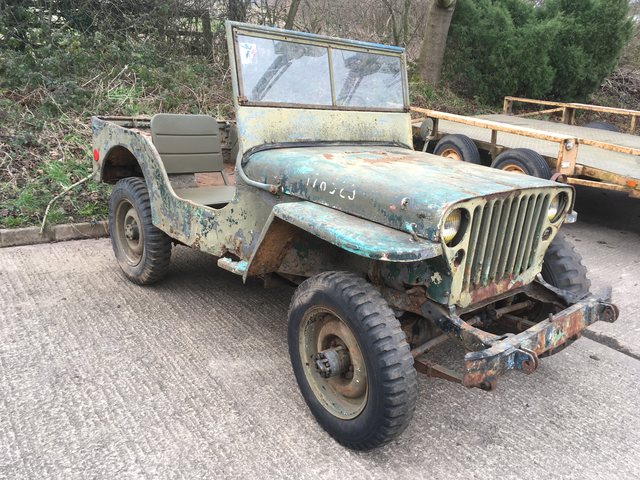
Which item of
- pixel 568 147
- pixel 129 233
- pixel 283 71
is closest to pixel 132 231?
pixel 129 233

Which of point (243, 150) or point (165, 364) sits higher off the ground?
point (243, 150)

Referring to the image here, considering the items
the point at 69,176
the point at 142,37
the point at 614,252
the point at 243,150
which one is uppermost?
the point at 142,37

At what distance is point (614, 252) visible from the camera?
548cm

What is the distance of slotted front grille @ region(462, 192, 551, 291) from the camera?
7.81 feet

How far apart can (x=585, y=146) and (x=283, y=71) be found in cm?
538

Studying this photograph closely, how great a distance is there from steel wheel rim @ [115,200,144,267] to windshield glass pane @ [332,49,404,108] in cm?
183

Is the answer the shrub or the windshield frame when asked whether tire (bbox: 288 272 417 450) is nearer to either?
the windshield frame

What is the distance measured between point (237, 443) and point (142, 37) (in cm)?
811

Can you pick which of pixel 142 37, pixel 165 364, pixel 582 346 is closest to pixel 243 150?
pixel 165 364

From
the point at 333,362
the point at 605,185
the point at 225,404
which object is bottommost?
the point at 225,404

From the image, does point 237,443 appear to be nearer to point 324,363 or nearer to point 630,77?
point 324,363

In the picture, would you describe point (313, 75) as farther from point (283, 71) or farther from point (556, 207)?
point (556, 207)

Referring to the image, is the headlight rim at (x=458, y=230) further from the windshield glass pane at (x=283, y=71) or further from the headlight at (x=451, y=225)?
the windshield glass pane at (x=283, y=71)

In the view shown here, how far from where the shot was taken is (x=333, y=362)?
8.04 ft
